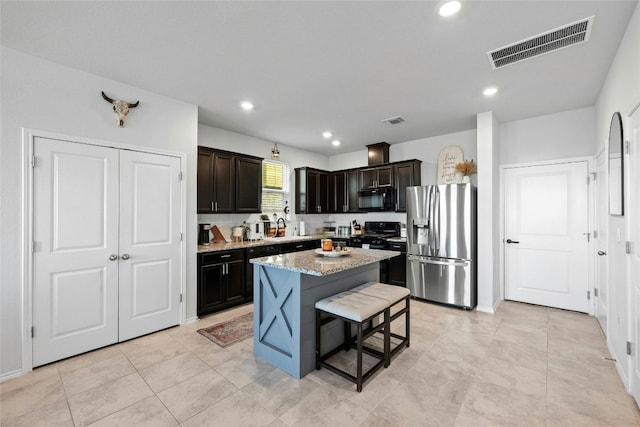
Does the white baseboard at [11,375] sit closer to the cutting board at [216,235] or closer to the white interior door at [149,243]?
the white interior door at [149,243]

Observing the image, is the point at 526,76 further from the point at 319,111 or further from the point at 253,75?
the point at 253,75

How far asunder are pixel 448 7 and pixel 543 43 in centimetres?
106

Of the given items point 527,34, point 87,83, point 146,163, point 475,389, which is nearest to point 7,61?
point 87,83

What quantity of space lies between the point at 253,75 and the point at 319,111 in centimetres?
122

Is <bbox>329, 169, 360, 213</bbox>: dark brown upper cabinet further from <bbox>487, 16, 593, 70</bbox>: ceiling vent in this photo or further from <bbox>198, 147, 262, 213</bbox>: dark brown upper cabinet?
<bbox>487, 16, 593, 70</bbox>: ceiling vent

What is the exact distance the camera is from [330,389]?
2203mm

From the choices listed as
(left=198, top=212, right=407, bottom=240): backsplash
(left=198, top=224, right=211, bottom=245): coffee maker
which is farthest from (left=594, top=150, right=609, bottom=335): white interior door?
(left=198, top=224, right=211, bottom=245): coffee maker

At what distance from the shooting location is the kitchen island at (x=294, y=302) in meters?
2.34

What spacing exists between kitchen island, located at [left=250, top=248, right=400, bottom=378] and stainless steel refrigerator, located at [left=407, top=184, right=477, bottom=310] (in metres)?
1.72

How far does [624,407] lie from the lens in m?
1.98

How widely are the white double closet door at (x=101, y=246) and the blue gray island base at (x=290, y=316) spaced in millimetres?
1404

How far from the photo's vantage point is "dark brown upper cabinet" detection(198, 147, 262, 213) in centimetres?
403

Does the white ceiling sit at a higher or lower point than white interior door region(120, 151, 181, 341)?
higher

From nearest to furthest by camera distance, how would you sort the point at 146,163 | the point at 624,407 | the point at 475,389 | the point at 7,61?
the point at 624,407 → the point at 475,389 → the point at 7,61 → the point at 146,163
